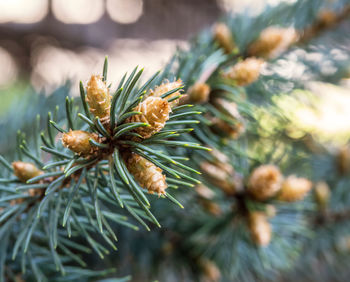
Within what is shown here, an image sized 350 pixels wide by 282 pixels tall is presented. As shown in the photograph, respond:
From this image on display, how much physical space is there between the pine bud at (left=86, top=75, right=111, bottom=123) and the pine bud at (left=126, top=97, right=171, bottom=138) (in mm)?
27

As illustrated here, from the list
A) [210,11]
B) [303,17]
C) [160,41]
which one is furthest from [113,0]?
[303,17]

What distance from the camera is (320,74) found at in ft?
1.92

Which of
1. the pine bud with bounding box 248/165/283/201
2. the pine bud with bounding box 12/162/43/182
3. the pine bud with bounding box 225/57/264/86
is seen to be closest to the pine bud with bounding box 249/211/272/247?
the pine bud with bounding box 248/165/283/201

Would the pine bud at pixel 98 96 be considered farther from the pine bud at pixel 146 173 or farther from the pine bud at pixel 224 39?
the pine bud at pixel 224 39

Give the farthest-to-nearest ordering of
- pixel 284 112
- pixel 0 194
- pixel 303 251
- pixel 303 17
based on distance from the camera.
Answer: pixel 303 251 → pixel 303 17 → pixel 284 112 → pixel 0 194

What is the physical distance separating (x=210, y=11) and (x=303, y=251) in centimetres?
88

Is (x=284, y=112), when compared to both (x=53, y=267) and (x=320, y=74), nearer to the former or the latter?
(x=320, y=74)

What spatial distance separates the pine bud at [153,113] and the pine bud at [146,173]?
0.03 meters

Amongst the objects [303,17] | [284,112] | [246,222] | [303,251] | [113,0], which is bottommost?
[303,251]

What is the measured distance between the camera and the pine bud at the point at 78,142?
0.73 ft

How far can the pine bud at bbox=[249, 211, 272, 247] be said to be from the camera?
17.2 inches

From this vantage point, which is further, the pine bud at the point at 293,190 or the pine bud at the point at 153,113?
the pine bud at the point at 293,190

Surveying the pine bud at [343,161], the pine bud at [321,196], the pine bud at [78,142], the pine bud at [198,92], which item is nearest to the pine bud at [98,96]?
the pine bud at [78,142]

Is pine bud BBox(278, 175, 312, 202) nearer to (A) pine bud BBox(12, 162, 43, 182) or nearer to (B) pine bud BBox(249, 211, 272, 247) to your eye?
(B) pine bud BBox(249, 211, 272, 247)
